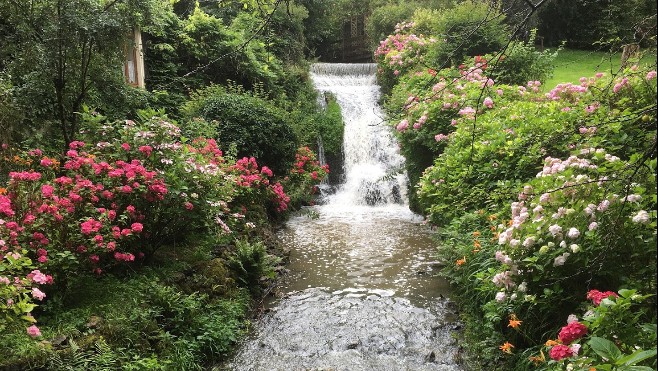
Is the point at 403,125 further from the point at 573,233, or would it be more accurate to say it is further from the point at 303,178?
the point at 573,233

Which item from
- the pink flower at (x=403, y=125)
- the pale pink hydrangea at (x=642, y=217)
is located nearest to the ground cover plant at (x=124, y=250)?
the pale pink hydrangea at (x=642, y=217)

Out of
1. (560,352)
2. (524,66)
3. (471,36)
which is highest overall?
(471,36)

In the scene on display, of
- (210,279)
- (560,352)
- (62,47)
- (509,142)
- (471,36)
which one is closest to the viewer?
(560,352)

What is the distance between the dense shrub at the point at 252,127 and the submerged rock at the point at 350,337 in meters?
4.28

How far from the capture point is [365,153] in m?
12.7

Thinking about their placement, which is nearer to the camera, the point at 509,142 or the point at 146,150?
the point at 146,150

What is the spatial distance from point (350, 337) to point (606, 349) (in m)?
2.73

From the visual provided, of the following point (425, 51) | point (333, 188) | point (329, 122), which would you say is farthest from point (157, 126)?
point (425, 51)

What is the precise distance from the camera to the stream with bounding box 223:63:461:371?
405cm

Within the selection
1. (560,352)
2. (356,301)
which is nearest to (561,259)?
(560,352)

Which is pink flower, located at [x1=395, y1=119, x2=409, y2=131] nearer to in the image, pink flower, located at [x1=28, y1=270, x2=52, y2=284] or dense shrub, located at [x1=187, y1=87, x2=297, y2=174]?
dense shrub, located at [x1=187, y1=87, x2=297, y2=174]

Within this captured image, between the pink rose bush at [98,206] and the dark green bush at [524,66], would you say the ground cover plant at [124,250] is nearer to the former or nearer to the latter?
the pink rose bush at [98,206]

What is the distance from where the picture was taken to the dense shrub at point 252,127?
8.69m

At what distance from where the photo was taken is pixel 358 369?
12.6ft
